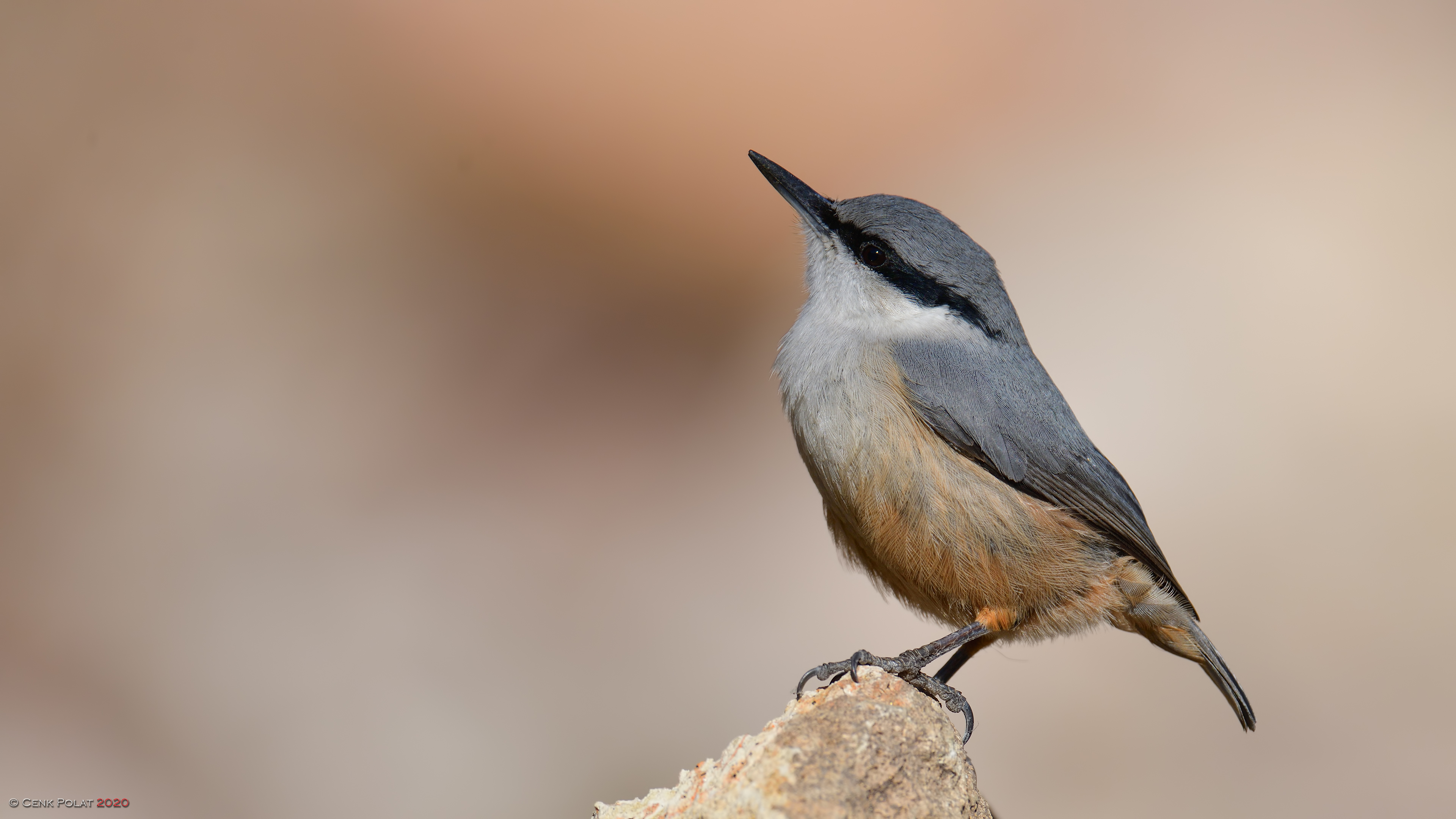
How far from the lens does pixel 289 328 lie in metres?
8.29

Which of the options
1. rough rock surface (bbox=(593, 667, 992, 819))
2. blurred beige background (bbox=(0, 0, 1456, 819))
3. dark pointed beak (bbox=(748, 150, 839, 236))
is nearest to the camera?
rough rock surface (bbox=(593, 667, 992, 819))

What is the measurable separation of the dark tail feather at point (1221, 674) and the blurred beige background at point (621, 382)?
95.8 inches

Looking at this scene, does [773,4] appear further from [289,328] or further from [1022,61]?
[289,328]

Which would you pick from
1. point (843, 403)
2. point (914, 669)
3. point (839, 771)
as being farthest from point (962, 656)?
point (839, 771)

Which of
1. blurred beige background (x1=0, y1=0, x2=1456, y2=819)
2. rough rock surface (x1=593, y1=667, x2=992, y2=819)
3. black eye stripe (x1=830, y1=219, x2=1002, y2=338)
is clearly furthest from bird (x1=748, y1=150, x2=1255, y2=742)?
blurred beige background (x1=0, y1=0, x2=1456, y2=819)

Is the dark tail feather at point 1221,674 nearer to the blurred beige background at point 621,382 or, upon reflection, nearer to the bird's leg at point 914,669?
the bird's leg at point 914,669

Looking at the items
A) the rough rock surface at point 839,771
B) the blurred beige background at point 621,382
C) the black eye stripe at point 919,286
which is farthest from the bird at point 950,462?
the blurred beige background at point 621,382

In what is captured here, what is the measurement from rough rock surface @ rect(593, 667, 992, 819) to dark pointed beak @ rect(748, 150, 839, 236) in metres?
2.17

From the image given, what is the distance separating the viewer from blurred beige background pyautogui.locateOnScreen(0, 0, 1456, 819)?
6.68 metres

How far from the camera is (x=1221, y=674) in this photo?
4301 millimetres

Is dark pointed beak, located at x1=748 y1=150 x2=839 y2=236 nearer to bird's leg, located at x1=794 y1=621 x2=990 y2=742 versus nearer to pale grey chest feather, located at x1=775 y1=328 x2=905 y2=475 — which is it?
pale grey chest feather, located at x1=775 y1=328 x2=905 y2=475

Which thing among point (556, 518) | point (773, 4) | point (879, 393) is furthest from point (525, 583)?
point (773, 4)

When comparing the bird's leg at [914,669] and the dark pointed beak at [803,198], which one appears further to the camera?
the dark pointed beak at [803,198]

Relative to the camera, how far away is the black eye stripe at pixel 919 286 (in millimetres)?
4227
